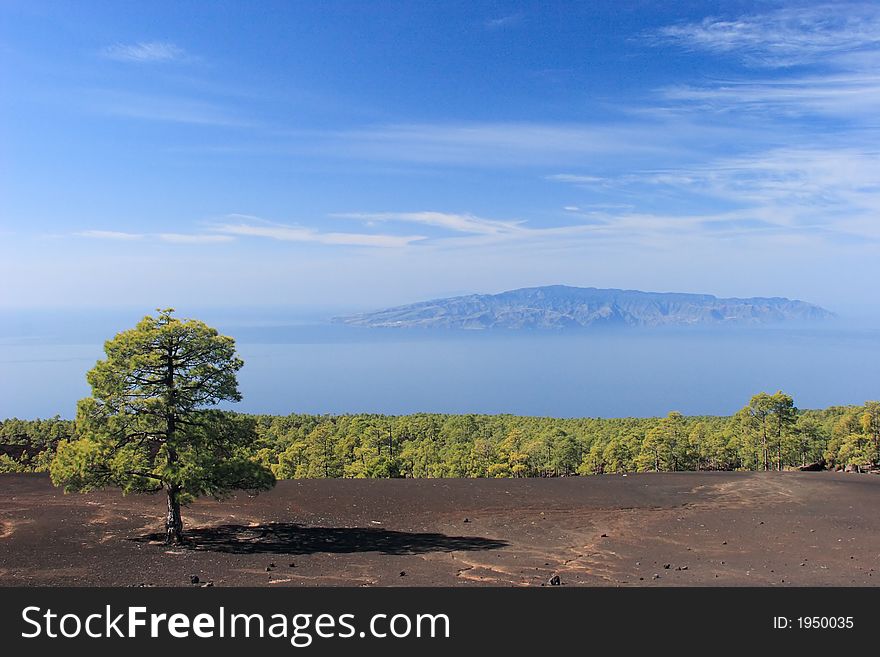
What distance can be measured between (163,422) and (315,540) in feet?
17.1

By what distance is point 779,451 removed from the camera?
3588 cm

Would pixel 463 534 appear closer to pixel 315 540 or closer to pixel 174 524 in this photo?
pixel 315 540

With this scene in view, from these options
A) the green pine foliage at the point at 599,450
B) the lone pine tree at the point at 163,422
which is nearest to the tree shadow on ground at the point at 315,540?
the lone pine tree at the point at 163,422

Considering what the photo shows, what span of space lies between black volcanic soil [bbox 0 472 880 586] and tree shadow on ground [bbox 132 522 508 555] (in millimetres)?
54

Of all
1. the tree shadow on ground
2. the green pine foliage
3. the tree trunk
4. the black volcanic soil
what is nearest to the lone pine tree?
the tree trunk

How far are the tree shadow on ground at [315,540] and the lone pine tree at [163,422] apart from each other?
1167 millimetres

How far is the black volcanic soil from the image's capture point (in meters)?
13.3

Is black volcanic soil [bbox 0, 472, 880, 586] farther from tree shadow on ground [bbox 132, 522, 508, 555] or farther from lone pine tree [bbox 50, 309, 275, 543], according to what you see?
lone pine tree [bbox 50, 309, 275, 543]

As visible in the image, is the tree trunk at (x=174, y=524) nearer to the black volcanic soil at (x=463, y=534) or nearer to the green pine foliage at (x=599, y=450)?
the black volcanic soil at (x=463, y=534)

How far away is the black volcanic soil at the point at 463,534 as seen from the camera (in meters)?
13.3

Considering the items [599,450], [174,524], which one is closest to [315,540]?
[174,524]
